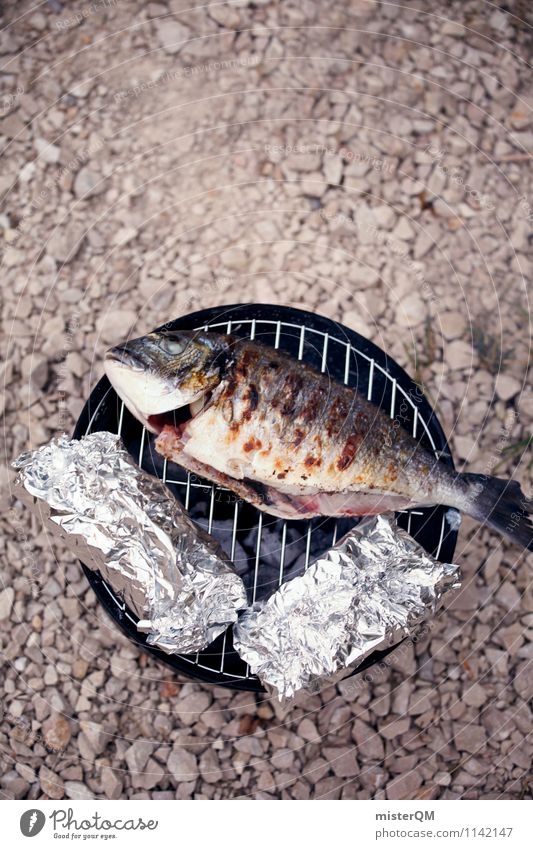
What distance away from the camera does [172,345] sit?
1967 mm

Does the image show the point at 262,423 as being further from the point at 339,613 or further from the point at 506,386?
the point at 506,386

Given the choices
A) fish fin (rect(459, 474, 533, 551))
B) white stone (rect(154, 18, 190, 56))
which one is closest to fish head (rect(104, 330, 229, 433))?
fish fin (rect(459, 474, 533, 551))

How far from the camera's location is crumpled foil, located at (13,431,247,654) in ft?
6.45

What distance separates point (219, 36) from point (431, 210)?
40.0 inches

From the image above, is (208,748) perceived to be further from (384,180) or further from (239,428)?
(384,180)

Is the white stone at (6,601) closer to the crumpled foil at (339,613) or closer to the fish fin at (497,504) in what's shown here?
the crumpled foil at (339,613)

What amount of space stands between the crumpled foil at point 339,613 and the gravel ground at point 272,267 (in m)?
0.46

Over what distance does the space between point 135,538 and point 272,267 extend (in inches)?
45.7

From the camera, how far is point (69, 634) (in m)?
2.44

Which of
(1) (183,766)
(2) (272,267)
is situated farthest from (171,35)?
(1) (183,766)

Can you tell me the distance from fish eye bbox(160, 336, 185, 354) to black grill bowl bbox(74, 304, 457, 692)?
0.23 meters

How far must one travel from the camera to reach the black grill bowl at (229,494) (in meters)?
2.13

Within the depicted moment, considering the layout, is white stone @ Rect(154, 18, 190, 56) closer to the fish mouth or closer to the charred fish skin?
the charred fish skin

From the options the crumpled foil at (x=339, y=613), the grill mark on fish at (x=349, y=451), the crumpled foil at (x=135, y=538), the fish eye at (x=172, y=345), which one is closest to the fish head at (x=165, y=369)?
the fish eye at (x=172, y=345)
